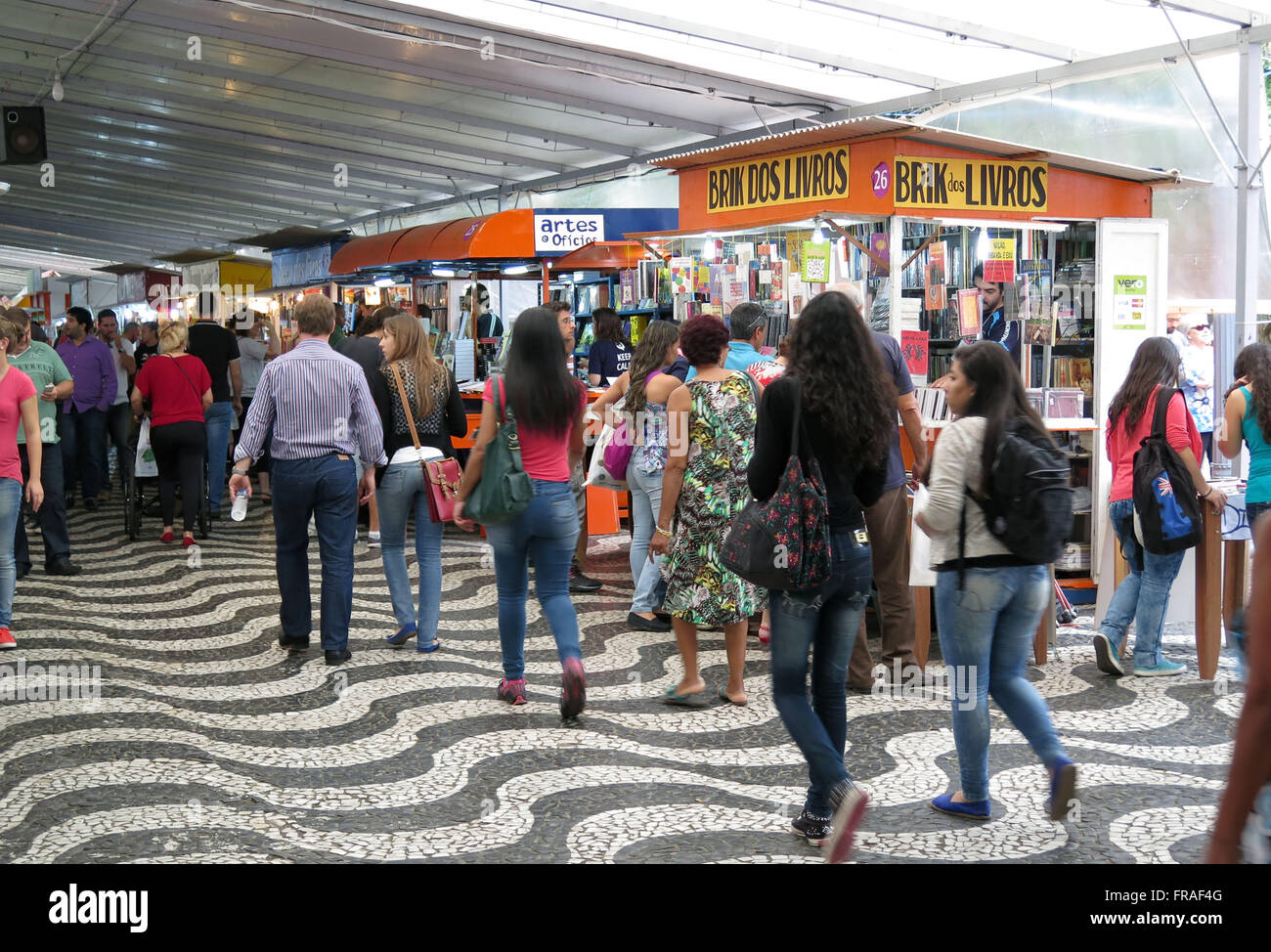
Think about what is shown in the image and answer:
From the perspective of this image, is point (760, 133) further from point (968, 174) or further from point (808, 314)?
point (808, 314)

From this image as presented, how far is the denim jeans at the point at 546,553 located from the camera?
4820mm

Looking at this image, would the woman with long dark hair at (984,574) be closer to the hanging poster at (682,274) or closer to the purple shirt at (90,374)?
the hanging poster at (682,274)

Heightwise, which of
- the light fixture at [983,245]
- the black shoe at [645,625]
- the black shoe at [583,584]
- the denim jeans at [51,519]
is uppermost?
Answer: the light fixture at [983,245]

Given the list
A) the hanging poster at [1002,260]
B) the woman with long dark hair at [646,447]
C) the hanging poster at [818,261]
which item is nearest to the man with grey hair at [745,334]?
the woman with long dark hair at [646,447]

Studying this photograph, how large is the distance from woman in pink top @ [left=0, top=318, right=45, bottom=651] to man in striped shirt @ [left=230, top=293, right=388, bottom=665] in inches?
43.2

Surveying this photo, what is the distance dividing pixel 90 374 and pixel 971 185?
7.19m

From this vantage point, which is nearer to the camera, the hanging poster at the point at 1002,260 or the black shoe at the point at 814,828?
the black shoe at the point at 814,828

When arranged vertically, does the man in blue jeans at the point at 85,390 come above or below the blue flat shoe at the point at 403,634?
above

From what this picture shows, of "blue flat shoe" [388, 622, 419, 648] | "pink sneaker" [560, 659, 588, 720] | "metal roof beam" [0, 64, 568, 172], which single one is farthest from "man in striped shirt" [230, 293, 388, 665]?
"metal roof beam" [0, 64, 568, 172]

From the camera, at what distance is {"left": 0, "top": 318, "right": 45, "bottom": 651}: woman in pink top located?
5.83 metres

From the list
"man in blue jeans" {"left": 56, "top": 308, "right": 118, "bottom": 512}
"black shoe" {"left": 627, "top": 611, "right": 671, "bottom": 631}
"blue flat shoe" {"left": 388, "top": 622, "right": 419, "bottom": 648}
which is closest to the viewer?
"blue flat shoe" {"left": 388, "top": 622, "right": 419, "bottom": 648}

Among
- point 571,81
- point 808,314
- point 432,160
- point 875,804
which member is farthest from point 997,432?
point 432,160

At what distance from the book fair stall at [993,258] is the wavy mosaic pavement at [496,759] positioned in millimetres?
1553

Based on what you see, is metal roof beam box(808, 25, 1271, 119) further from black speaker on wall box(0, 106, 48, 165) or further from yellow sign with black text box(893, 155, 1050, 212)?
black speaker on wall box(0, 106, 48, 165)
